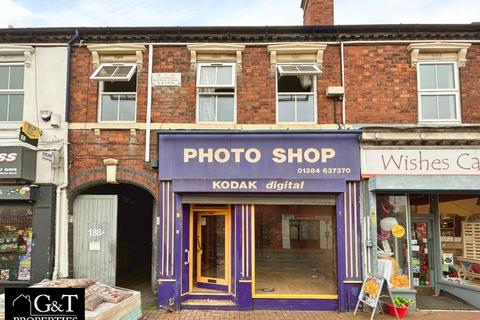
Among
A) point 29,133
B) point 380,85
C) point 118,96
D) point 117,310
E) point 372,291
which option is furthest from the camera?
point 118,96

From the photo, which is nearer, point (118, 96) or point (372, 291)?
point (372, 291)

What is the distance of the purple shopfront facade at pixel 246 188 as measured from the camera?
8188mm

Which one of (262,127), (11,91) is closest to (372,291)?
(262,127)

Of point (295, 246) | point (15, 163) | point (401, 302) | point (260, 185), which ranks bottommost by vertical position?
point (401, 302)

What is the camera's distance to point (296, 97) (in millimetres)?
9117

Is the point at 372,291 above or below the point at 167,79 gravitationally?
below

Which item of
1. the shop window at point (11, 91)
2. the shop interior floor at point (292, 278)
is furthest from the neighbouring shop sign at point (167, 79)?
the shop interior floor at point (292, 278)

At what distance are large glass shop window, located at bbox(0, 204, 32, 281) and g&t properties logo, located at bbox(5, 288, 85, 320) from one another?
4.78 m

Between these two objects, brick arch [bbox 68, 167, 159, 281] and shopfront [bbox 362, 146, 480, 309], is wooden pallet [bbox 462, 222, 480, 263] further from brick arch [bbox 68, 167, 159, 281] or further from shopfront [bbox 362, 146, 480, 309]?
brick arch [bbox 68, 167, 159, 281]

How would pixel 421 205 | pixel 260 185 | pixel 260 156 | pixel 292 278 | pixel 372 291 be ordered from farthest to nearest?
pixel 421 205, pixel 292 278, pixel 260 156, pixel 260 185, pixel 372 291

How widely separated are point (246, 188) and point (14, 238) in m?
5.52

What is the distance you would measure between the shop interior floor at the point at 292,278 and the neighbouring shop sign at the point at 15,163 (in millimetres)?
5483

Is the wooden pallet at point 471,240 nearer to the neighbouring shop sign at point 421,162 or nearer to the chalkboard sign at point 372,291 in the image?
the neighbouring shop sign at point 421,162

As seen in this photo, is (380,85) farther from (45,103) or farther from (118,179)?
(45,103)
